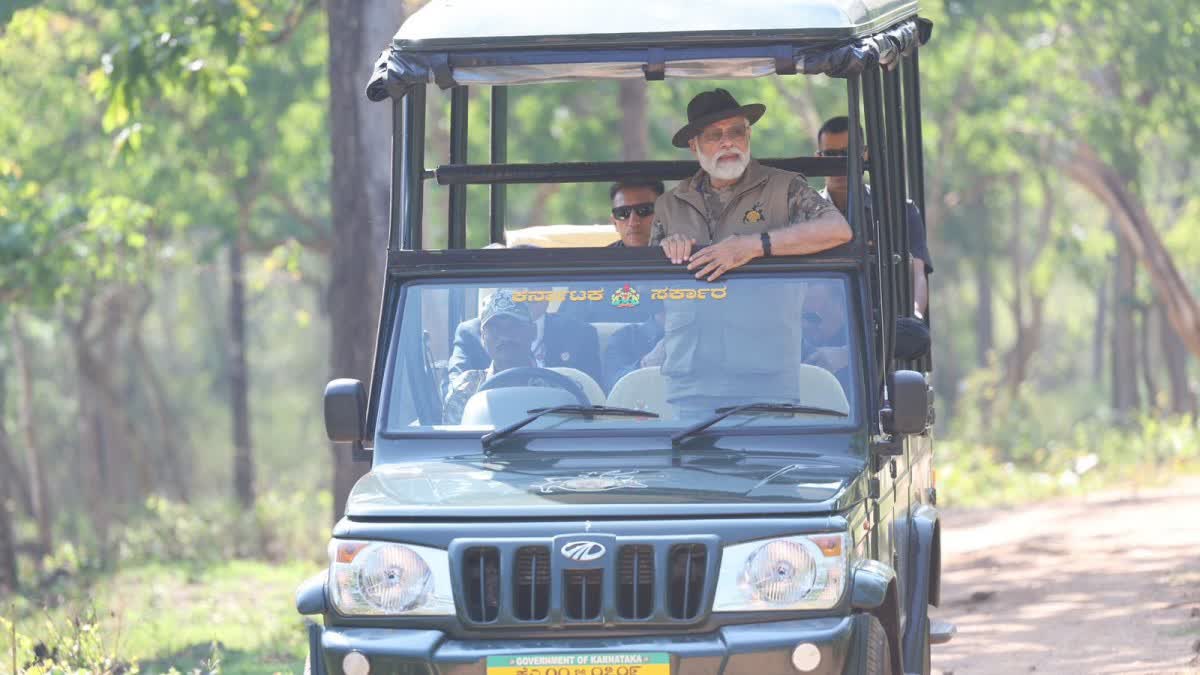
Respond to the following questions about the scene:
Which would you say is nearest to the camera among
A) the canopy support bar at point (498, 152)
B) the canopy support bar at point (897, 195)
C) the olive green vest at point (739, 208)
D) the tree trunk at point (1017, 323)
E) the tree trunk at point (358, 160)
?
the olive green vest at point (739, 208)

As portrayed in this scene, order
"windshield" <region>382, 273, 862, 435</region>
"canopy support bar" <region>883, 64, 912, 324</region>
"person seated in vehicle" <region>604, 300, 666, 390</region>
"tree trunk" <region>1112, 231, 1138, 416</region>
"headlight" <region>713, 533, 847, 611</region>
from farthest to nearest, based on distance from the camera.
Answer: "tree trunk" <region>1112, 231, 1138, 416</region> → "canopy support bar" <region>883, 64, 912, 324</region> → "person seated in vehicle" <region>604, 300, 666, 390</region> → "windshield" <region>382, 273, 862, 435</region> → "headlight" <region>713, 533, 847, 611</region>

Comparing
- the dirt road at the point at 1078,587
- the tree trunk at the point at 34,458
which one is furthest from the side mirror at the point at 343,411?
the tree trunk at the point at 34,458

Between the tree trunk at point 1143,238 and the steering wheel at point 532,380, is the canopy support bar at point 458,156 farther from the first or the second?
the tree trunk at point 1143,238

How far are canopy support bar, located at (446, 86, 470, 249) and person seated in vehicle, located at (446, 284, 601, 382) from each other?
5.92 ft

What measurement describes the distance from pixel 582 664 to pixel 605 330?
1.59 m

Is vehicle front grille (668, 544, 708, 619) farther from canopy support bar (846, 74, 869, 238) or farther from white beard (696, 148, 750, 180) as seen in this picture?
white beard (696, 148, 750, 180)

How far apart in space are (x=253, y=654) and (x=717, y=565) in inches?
246

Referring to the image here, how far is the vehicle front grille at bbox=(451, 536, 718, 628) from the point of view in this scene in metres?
5.50

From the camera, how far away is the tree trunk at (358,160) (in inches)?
457

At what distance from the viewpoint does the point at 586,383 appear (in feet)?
21.7

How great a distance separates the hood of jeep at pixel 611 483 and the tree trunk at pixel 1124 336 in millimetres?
25083

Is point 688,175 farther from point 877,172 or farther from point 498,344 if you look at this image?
point 498,344

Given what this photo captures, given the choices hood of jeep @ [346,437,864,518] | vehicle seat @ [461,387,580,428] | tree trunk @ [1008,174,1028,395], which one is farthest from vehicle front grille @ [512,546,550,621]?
tree trunk @ [1008,174,1028,395]

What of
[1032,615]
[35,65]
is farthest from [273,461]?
[1032,615]
